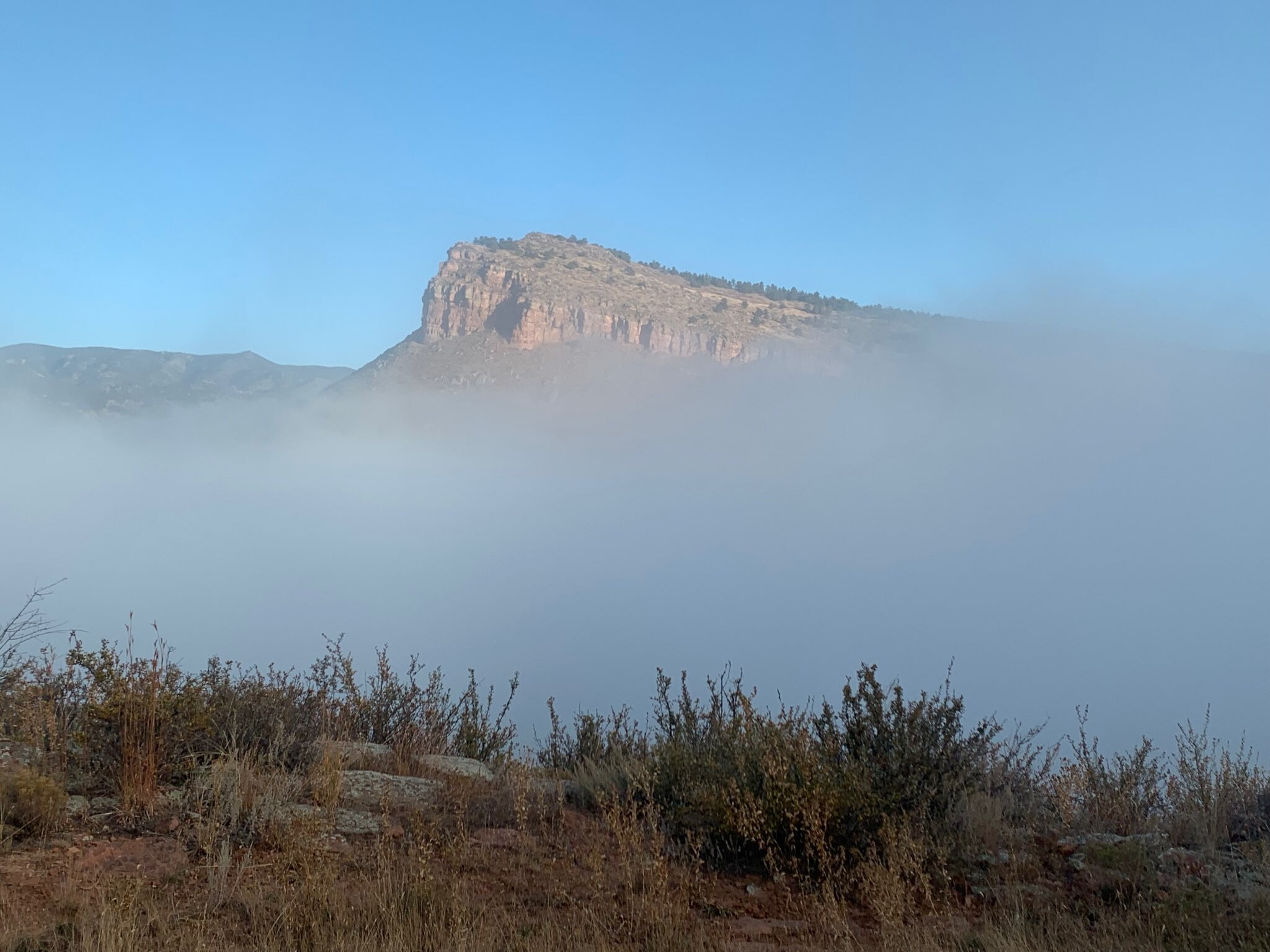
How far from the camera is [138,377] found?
125875 mm

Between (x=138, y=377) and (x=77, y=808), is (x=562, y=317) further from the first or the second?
(x=77, y=808)

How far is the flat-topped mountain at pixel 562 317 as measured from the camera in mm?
97312

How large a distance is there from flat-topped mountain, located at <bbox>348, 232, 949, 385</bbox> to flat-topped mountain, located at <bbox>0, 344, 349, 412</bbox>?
1305 inches

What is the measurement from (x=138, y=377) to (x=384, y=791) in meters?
141

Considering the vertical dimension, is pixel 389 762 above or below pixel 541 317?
below

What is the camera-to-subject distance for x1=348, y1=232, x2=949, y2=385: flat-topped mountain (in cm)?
9731

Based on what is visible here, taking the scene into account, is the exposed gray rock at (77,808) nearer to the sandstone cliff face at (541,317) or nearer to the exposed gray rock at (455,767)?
the exposed gray rock at (455,767)

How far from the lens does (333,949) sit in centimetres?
371

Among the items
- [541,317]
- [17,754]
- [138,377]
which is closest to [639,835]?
[17,754]

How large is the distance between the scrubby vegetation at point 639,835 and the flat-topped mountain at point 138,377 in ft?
424

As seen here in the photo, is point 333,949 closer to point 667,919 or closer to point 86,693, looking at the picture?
point 667,919

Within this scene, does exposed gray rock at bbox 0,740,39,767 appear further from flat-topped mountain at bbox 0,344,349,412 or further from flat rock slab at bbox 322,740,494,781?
flat-topped mountain at bbox 0,344,349,412

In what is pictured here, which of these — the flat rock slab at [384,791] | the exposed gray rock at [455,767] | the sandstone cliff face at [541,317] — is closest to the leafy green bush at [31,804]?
the flat rock slab at [384,791]

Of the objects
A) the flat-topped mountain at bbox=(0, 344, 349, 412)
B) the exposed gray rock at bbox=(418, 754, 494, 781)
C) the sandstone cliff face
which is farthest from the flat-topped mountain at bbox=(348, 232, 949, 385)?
the exposed gray rock at bbox=(418, 754, 494, 781)
